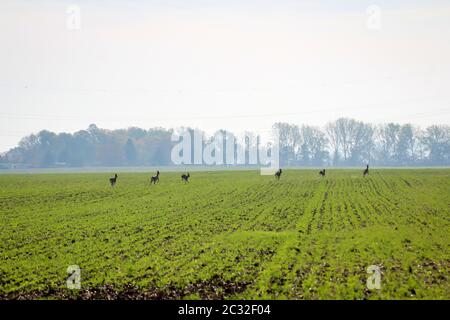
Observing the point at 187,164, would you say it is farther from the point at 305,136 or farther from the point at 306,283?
the point at 306,283

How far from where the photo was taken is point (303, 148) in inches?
7397

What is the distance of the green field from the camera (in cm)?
1525

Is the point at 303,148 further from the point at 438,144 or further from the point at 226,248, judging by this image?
the point at 226,248

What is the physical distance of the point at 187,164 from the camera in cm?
17975

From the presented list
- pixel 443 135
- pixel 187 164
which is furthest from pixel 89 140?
pixel 443 135
